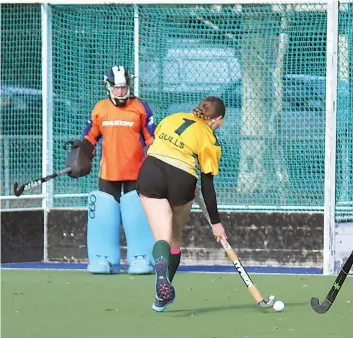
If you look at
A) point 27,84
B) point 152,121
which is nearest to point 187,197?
point 152,121

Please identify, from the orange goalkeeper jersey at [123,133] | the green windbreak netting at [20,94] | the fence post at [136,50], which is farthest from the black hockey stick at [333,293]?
the green windbreak netting at [20,94]

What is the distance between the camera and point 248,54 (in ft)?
37.8

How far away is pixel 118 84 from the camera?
10547 mm

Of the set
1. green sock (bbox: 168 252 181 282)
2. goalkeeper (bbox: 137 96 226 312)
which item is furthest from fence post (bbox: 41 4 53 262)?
goalkeeper (bbox: 137 96 226 312)

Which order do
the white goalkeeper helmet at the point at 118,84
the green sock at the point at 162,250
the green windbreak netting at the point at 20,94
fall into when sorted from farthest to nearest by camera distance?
the green windbreak netting at the point at 20,94 → the white goalkeeper helmet at the point at 118,84 → the green sock at the point at 162,250

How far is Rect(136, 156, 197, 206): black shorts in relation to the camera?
838 cm

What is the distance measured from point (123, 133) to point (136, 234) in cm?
88

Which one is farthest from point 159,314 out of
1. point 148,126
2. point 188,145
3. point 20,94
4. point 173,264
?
point 20,94

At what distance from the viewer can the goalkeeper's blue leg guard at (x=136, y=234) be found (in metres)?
10.6

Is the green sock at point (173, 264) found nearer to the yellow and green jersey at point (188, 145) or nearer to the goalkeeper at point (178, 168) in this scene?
the goalkeeper at point (178, 168)

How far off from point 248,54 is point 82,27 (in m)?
1.58

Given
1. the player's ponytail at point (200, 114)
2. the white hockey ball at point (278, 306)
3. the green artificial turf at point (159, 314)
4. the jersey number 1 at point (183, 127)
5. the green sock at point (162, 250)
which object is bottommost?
the green artificial turf at point (159, 314)

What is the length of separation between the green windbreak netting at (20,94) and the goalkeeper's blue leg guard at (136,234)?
5.03 ft

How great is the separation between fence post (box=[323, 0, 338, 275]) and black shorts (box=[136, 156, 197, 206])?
2560mm
